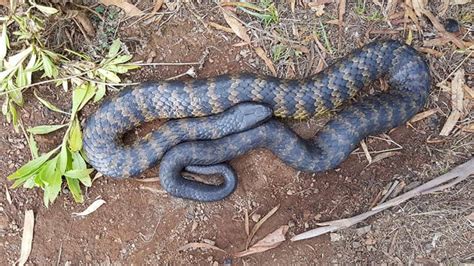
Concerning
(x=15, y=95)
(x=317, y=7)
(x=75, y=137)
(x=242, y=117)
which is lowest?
(x=75, y=137)

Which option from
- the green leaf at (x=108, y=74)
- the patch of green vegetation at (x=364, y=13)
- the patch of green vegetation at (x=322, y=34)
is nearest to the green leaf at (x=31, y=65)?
the green leaf at (x=108, y=74)

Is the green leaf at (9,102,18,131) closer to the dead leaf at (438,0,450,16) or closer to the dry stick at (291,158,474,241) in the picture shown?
the dry stick at (291,158,474,241)

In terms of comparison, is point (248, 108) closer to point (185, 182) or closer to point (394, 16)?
point (185, 182)

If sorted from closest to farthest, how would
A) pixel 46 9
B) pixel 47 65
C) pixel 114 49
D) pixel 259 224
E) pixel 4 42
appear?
pixel 46 9, pixel 4 42, pixel 47 65, pixel 114 49, pixel 259 224

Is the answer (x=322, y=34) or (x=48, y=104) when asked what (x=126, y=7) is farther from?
(x=322, y=34)

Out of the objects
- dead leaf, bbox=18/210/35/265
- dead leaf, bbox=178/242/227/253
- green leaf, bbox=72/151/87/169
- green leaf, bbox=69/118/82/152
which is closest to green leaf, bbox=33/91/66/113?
green leaf, bbox=69/118/82/152

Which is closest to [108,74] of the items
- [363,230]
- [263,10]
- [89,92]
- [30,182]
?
[89,92]
